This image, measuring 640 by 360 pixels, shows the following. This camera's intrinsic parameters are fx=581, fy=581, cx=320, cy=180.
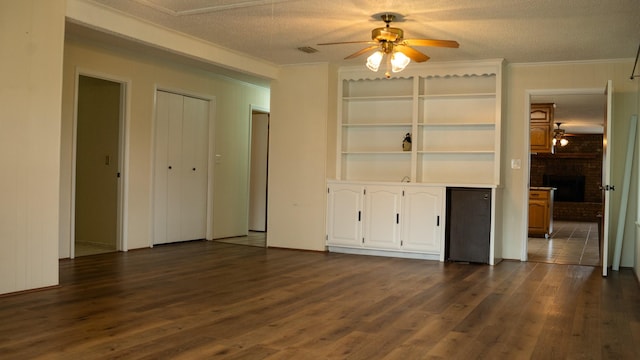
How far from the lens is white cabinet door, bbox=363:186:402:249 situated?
22.5ft

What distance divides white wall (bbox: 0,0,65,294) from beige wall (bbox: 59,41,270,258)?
5.53ft

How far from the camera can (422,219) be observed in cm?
673

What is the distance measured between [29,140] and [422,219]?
419 centimetres

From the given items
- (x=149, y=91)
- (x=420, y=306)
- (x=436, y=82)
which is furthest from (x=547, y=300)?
(x=149, y=91)

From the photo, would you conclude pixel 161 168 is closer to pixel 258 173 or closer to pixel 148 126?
pixel 148 126

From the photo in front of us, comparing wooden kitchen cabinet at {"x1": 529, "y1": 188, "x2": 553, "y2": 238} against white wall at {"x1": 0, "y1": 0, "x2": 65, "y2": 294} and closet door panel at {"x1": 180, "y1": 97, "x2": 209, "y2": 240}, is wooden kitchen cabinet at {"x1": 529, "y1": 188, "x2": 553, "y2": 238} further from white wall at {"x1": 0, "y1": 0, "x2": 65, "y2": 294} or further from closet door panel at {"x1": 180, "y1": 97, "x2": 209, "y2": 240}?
Answer: white wall at {"x1": 0, "y1": 0, "x2": 65, "y2": 294}

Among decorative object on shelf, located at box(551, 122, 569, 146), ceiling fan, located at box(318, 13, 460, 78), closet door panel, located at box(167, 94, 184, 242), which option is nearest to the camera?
ceiling fan, located at box(318, 13, 460, 78)

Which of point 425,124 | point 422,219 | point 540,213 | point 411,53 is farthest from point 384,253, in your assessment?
point 540,213

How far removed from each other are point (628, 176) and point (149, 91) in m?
5.62

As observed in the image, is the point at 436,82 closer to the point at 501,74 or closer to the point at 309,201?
the point at 501,74

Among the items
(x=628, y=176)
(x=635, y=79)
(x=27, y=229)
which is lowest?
(x=27, y=229)

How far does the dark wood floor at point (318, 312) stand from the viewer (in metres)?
3.18

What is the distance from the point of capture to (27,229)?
4.41 meters

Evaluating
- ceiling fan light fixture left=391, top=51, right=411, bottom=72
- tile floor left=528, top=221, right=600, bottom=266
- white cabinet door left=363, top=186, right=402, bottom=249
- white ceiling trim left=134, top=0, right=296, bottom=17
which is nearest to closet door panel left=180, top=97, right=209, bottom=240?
white cabinet door left=363, top=186, right=402, bottom=249
